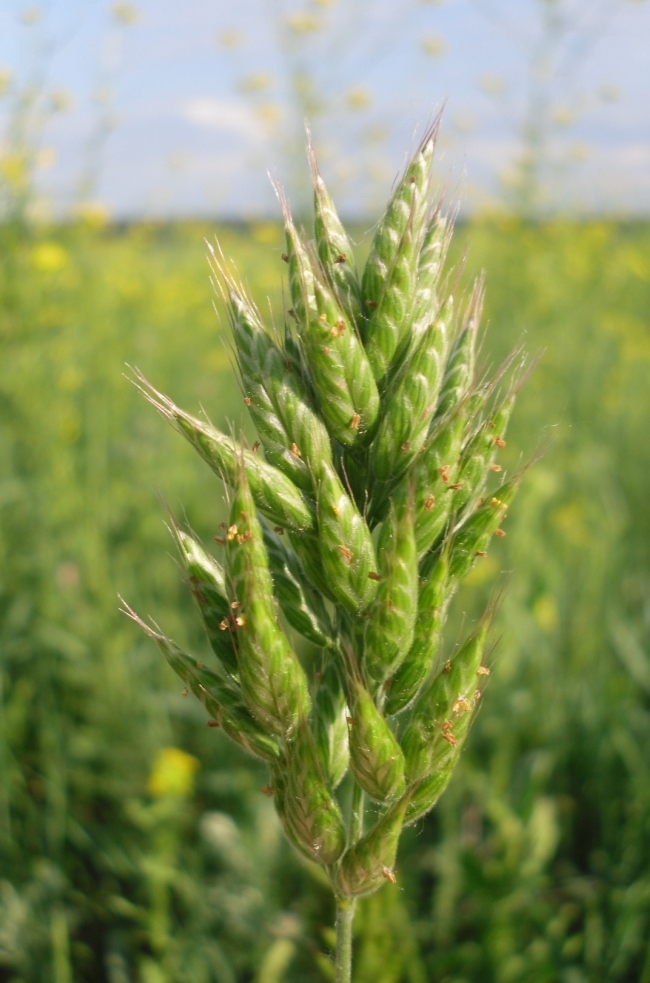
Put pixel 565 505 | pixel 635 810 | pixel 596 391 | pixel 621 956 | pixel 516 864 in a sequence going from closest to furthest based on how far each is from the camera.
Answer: pixel 621 956
pixel 516 864
pixel 635 810
pixel 565 505
pixel 596 391

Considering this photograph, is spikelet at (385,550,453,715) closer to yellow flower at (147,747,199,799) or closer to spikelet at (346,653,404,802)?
spikelet at (346,653,404,802)

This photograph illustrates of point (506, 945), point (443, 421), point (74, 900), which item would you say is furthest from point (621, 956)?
point (443, 421)

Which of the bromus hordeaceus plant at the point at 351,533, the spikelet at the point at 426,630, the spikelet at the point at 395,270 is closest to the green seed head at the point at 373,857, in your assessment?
the bromus hordeaceus plant at the point at 351,533

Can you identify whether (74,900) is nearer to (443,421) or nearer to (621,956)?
(621,956)

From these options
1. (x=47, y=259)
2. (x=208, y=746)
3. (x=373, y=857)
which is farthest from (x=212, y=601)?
(x=47, y=259)

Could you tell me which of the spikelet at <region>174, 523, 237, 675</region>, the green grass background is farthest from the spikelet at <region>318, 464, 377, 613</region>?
the green grass background

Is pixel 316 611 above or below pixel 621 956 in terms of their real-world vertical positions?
above
